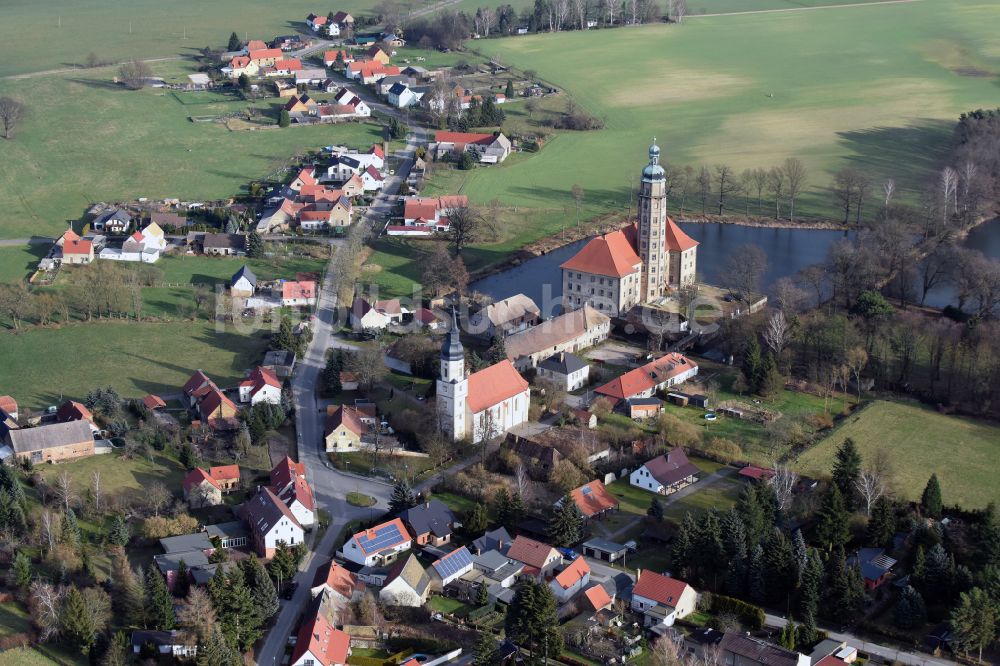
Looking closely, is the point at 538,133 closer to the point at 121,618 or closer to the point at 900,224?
the point at 900,224

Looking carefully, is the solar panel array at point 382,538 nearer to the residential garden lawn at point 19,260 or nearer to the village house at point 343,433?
the village house at point 343,433

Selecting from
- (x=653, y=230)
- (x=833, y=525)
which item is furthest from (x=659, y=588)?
(x=653, y=230)

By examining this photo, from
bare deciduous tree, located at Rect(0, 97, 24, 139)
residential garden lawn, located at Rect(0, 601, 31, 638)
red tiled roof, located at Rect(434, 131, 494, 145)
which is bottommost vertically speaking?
residential garden lawn, located at Rect(0, 601, 31, 638)

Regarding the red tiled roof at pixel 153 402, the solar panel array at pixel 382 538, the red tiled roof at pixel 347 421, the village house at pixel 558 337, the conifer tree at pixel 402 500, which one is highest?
the village house at pixel 558 337

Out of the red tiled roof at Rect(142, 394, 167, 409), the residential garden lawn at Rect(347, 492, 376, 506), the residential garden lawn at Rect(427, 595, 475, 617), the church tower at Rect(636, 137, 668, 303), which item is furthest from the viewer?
the church tower at Rect(636, 137, 668, 303)

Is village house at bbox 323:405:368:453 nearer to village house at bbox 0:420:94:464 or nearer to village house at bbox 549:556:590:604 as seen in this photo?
village house at bbox 0:420:94:464

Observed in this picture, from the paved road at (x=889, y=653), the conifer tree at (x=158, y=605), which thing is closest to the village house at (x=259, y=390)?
the conifer tree at (x=158, y=605)

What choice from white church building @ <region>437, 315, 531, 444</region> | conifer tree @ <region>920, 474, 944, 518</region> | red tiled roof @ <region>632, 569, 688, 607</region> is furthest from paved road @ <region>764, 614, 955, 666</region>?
white church building @ <region>437, 315, 531, 444</region>

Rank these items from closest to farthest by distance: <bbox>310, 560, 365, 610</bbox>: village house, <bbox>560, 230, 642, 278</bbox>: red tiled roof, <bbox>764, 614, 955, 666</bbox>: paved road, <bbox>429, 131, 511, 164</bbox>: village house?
<bbox>764, 614, 955, 666</bbox>: paved road < <bbox>310, 560, 365, 610</bbox>: village house < <bbox>560, 230, 642, 278</bbox>: red tiled roof < <bbox>429, 131, 511, 164</bbox>: village house
